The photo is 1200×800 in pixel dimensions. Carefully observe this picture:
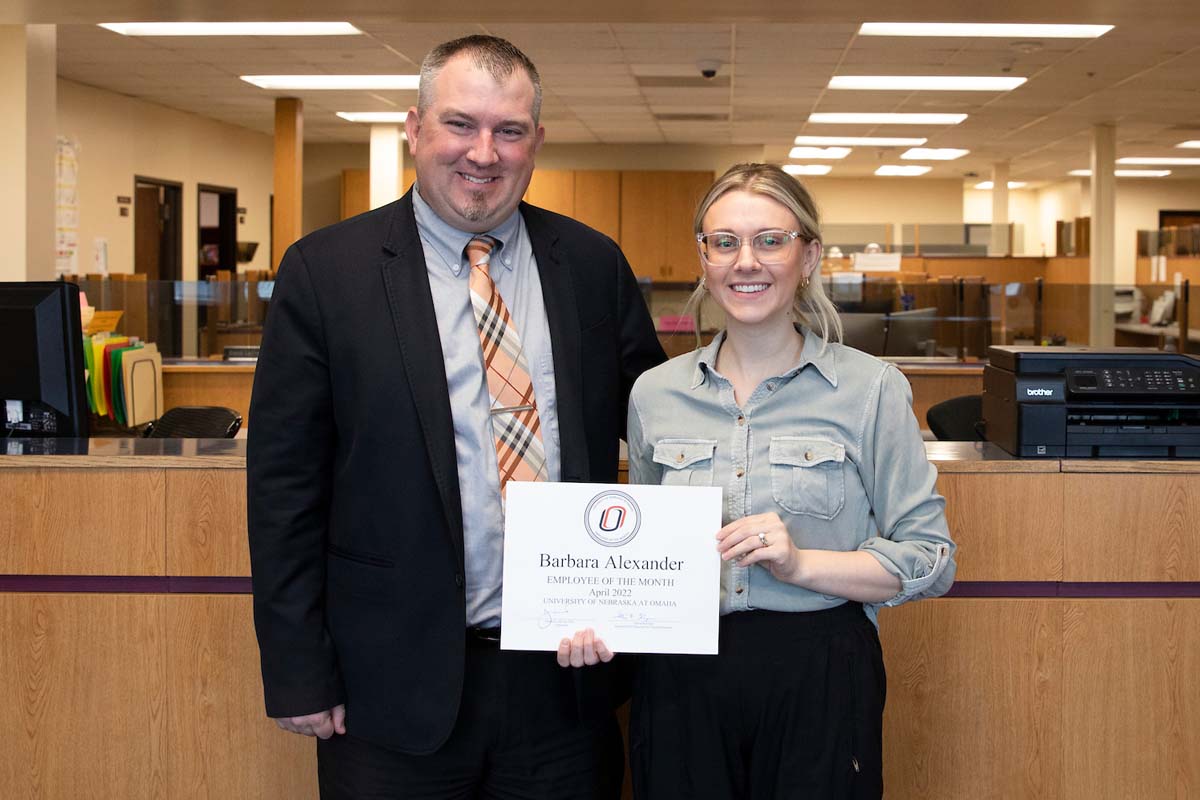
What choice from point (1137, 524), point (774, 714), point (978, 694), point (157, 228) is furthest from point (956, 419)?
point (157, 228)

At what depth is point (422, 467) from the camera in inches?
73.4

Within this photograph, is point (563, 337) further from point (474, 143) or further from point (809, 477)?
point (809, 477)

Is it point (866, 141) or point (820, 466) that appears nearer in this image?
point (820, 466)

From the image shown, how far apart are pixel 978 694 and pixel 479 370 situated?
4.62 feet

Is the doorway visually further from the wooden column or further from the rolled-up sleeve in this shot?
the rolled-up sleeve

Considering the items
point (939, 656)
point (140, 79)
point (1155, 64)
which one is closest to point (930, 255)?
point (1155, 64)

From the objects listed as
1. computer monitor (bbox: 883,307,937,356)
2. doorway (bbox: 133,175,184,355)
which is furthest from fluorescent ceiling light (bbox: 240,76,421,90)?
computer monitor (bbox: 883,307,937,356)

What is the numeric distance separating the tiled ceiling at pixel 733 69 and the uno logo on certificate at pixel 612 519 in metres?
5.02

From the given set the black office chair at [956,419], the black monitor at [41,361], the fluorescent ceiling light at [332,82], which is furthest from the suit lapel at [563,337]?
the fluorescent ceiling light at [332,82]

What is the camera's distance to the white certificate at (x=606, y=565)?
1.78 metres

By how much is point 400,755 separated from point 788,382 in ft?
2.79

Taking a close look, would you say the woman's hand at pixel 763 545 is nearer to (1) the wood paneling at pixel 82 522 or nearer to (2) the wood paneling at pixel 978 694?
(2) the wood paneling at pixel 978 694

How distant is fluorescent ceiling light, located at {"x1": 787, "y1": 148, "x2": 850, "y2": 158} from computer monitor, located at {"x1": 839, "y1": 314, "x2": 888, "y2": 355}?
31.2 ft

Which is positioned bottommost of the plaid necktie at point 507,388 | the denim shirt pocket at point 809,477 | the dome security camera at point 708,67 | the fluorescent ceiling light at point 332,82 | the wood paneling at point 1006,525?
the wood paneling at point 1006,525
